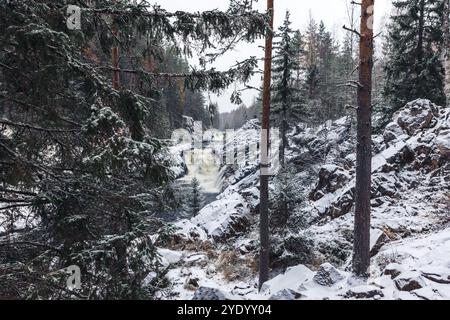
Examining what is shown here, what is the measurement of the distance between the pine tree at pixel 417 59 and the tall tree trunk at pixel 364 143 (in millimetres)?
14991

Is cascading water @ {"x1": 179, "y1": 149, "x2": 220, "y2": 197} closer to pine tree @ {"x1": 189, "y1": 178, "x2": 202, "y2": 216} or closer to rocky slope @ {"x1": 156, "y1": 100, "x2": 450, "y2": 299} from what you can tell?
pine tree @ {"x1": 189, "y1": 178, "x2": 202, "y2": 216}

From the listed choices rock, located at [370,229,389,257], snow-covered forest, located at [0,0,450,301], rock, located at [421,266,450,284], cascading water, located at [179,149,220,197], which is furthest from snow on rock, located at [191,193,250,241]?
cascading water, located at [179,149,220,197]

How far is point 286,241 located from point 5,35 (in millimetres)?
11480

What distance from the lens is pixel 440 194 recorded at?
14.4 m

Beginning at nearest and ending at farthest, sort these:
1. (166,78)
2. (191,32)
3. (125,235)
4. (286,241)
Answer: (125,235)
(191,32)
(166,78)
(286,241)

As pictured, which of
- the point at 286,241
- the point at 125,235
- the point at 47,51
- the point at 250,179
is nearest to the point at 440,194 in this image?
the point at 286,241

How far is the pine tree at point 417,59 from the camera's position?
21.4m

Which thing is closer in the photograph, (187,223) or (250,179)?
(187,223)

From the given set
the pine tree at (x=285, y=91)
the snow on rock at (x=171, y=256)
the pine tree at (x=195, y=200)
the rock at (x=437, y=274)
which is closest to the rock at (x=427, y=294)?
the rock at (x=437, y=274)

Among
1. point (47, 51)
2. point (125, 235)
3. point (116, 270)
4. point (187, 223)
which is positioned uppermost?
point (47, 51)

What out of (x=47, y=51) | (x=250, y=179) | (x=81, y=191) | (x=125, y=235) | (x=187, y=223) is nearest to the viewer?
(x=47, y=51)

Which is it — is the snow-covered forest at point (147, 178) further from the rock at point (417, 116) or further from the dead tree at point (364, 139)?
the rock at point (417, 116)

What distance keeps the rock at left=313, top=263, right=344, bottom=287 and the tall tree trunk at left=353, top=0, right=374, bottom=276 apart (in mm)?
568
